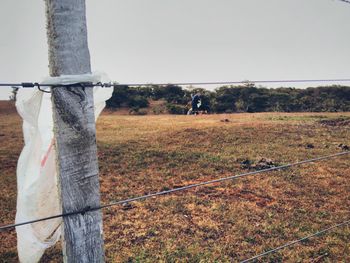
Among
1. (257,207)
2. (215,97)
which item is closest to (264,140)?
(257,207)

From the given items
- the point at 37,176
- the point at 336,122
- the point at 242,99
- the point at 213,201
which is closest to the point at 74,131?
the point at 37,176

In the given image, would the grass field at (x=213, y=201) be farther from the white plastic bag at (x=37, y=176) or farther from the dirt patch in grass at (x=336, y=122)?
the dirt patch in grass at (x=336, y=122)

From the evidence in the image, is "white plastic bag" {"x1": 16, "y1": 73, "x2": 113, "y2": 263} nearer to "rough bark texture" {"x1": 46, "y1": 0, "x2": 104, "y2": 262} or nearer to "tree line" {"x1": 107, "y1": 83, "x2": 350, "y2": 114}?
"rough bark texture" {"x1": 46, "y1": 0, "x2": 104, "y2": 262}

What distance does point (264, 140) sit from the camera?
1157 cm

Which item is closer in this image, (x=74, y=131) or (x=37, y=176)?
(x=74, y=131)

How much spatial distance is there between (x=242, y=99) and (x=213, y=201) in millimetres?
24645

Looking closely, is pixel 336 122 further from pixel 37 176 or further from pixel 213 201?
pixel 37 176

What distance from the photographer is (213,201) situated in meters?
5.96

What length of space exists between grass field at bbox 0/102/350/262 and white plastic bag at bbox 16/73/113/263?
8.11ft

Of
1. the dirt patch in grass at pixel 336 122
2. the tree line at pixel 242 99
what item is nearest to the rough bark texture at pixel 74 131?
the dirt patch in grass at pixel 336 122

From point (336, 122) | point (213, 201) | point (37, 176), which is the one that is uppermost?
point (37, 176)

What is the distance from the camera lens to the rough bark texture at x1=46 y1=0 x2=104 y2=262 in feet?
4.41

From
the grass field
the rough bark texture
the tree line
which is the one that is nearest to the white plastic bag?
the rough bark texture

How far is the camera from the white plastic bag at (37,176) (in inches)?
61.6
